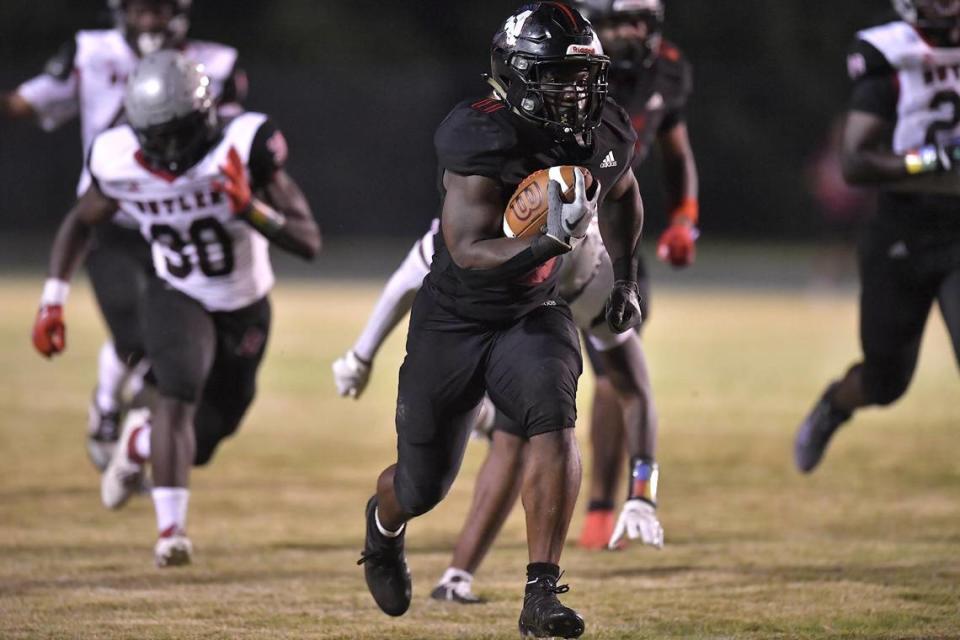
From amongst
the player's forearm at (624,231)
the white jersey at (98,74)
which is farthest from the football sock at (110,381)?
the player's forearm at (624,231)

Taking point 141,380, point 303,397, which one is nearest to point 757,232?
point 303,397

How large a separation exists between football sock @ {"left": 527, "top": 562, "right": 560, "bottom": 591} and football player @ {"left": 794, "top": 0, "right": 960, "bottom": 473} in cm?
219

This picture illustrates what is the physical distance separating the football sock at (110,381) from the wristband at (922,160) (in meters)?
3.41

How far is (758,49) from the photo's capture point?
23.7 metres

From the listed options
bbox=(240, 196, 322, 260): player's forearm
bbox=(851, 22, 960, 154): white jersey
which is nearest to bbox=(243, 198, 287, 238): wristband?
bbox=(240, 196, 322, 260): player's forearm

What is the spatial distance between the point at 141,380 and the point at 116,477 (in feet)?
2.52

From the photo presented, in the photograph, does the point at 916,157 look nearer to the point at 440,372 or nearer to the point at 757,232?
the point at 440,372

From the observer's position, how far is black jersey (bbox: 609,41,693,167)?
6020 mm

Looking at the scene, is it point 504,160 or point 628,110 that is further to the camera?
point 628,110

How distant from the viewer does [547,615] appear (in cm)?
393

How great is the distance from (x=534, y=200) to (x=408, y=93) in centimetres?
1846

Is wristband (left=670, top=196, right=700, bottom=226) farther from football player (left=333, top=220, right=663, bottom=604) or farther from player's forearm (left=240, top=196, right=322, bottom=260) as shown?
player's forearm (left=240, top=196, right=322, bottom=260)

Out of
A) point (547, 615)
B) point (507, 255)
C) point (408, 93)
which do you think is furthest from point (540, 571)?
point (408, 93)

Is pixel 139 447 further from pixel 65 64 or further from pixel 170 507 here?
pixel 65 64
